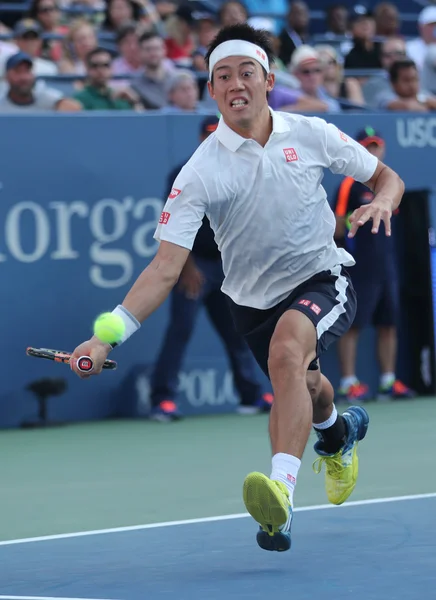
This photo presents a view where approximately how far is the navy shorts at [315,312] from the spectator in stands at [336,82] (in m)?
7.90

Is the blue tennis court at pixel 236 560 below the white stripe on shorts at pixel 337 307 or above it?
below

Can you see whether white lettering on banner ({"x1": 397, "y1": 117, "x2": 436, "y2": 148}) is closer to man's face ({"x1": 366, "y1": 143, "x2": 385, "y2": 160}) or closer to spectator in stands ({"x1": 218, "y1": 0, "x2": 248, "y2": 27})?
man's face ({"x1": 366, "y1": 143, "x2": 385, "y2": 160})

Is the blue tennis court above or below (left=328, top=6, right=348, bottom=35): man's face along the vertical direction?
below

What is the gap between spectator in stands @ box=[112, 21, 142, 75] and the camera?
12766mm

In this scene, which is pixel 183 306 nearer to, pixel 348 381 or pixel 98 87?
pixel 348 381

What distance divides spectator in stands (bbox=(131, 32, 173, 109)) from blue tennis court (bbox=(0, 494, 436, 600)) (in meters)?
6.22

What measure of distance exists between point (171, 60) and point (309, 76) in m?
2.16

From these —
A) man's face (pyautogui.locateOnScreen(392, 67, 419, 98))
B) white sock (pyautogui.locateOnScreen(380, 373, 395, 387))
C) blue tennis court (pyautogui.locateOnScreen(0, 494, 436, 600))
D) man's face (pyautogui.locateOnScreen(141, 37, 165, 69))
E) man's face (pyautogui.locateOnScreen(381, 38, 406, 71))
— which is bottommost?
blue tennis court (pyautogui.locateOnScreen(0, 494, 436, 600))

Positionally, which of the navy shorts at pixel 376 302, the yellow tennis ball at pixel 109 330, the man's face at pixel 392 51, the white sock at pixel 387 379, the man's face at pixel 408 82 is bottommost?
the white sock at pixel 387 379

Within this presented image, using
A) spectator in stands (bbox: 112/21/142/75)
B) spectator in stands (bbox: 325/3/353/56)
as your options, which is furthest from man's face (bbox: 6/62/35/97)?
spectator in stands (bbox: 325/3/353/56)

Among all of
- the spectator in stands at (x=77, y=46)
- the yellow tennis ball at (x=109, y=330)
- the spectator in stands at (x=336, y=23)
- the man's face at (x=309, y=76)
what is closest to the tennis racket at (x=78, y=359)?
the yellow tennis ball at (x=109, y=330)

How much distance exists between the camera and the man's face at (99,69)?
11125 millimetres

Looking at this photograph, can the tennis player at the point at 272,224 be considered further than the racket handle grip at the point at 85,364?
Yes

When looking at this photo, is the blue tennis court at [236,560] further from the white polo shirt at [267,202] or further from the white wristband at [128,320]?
the white polo shirt at [267,202]
